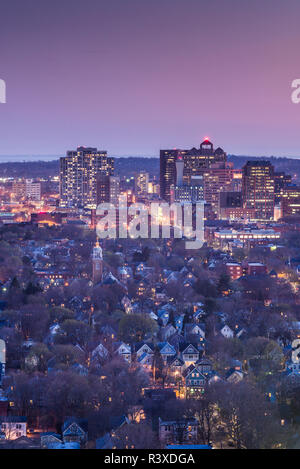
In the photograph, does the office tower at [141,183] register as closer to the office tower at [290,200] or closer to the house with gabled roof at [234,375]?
the office tower at [290,200]

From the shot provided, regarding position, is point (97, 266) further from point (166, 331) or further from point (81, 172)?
point (81, 172)

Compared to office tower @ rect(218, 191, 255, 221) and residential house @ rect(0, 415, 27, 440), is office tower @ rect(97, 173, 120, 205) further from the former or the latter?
residential house @ rect(0, 415, 27, 440)

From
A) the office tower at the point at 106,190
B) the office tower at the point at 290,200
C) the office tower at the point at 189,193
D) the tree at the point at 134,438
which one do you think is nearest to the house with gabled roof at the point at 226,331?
the tree at the point at 134,438

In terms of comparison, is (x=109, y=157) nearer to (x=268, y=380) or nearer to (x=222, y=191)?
(x=222, y=191)

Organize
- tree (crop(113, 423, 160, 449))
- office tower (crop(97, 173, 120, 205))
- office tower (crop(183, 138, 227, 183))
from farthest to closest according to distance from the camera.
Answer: office tower (crop(183, 138, 227, 183)) → office tower (crop(97, 173, 120, 205)) → tree (crop(113, 423, 160, 449))

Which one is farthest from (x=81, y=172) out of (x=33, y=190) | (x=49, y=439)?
(x=49, y=439)

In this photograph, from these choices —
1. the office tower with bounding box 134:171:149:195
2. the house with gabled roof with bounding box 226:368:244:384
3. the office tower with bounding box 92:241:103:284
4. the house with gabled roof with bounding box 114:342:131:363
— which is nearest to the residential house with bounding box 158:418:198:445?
the house with gabled roof with bounding box 226:368:244:384
